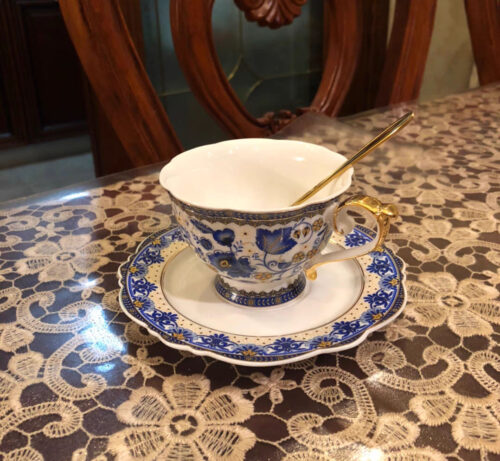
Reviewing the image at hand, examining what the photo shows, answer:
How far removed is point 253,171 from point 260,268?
0.40 feet

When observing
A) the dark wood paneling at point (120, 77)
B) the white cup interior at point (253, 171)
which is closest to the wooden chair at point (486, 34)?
the dark wood paneling at point (120, 77)

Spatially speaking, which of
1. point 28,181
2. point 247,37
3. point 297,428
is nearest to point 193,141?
point 247,37

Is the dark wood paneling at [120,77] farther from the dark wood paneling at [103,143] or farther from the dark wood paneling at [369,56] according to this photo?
the dark wood paneling at [369,56]

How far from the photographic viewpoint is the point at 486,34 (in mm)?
1117

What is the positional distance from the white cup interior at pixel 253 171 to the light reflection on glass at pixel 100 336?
0.11 m

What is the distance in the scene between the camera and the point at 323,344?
1.05 ft

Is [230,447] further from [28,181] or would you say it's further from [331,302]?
[28,181]

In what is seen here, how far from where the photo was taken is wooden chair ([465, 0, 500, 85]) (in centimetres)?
110

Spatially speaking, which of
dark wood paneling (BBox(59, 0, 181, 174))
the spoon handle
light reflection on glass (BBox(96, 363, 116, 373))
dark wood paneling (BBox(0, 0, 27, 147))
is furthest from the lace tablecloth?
dark wood paneling (BBox(0, 0, 27, 147))

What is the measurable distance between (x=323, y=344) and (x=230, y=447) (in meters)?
0.08

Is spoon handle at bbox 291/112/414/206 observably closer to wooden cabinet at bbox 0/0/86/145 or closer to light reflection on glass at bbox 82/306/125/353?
light reflection on glass at bbox 82/306/125/353

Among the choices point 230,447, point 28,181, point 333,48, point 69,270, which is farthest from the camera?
point 28,181

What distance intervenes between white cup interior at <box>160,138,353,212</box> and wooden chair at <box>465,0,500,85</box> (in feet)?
2.73

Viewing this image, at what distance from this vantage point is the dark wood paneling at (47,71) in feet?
7.29
